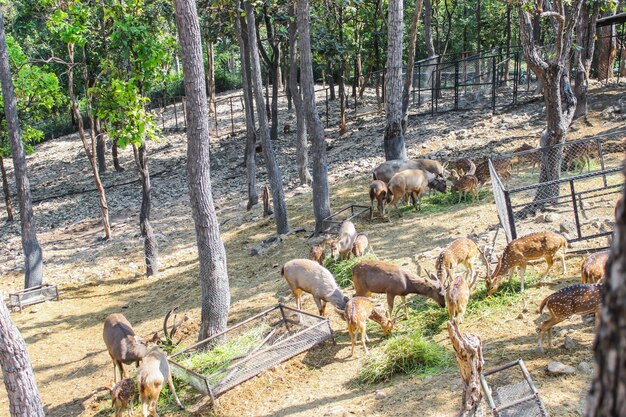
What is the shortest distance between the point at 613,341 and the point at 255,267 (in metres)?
13.2

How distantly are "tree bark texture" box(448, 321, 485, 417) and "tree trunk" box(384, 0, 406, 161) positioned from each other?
39.2 feet

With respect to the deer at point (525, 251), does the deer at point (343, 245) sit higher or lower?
lower

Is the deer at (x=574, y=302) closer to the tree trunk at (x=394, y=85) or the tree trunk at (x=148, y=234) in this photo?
the tree trunk at (x=394, y=85)

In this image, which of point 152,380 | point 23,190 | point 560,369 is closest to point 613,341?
point 560,369

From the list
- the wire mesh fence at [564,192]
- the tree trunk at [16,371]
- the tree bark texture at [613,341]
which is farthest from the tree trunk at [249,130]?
the tree bark texture at [613,341]

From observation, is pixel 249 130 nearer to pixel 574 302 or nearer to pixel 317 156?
pixel 317 156

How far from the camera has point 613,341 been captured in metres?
1.82

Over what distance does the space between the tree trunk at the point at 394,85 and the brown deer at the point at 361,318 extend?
9.60 m

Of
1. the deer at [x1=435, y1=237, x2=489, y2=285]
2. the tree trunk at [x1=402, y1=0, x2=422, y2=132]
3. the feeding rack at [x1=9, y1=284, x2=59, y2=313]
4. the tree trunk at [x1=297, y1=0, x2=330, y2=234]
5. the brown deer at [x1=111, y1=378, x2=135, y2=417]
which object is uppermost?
the tree trunk at [x1=402, y1=0, x2=422, y2=132]

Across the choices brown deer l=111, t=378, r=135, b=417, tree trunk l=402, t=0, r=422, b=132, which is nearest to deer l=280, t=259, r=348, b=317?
brown deer l=111, t=378, r=135, b=417

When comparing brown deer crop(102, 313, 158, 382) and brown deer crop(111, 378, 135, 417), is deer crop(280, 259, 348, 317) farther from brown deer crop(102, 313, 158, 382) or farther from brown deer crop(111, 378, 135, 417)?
brown deer crop(111, 378, 135, 417)

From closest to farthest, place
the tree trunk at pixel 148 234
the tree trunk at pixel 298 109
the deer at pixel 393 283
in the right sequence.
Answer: the deer at pixel 393 283 → the tree trunk at pixel 148 234 → the tree trunk at pixel 298 109

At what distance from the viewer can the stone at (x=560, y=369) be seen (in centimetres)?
694

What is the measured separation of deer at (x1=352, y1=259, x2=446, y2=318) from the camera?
31.4ft
